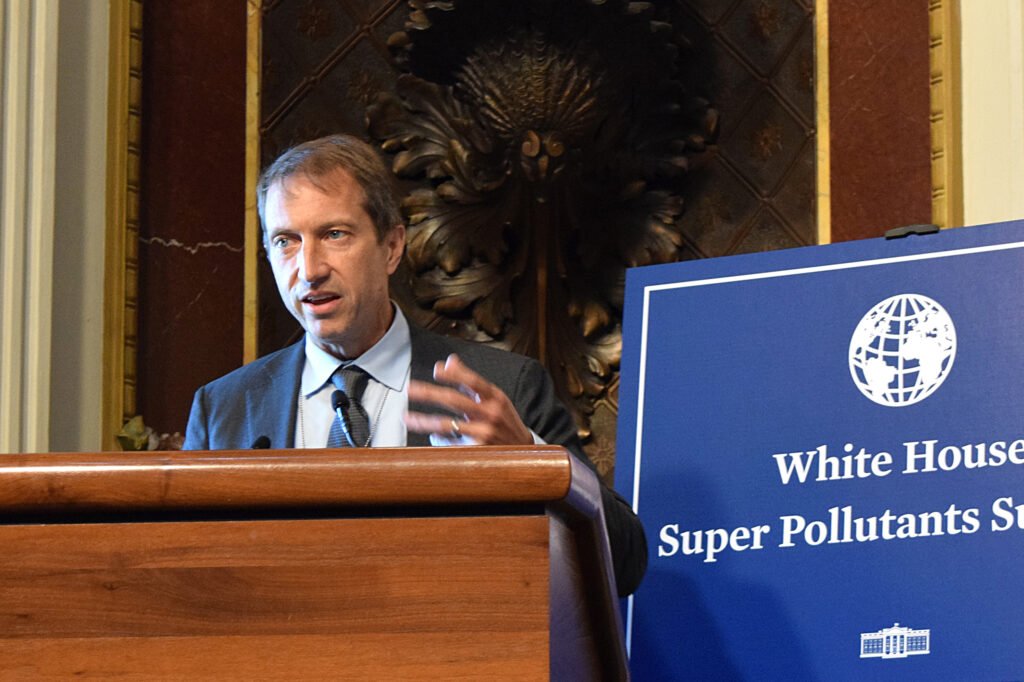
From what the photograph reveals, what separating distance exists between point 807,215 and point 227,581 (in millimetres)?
2699

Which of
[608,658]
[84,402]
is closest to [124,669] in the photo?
[608,658]

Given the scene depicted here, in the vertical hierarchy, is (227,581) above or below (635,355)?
below

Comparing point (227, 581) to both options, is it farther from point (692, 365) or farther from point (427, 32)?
point (427, 32)

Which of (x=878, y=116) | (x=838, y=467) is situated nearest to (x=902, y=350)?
(x=838, y=467)

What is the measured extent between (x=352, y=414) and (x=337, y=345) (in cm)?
23

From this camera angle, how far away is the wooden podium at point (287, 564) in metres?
1.04

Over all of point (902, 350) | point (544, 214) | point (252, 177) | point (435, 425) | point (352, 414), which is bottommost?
point (435, 425)

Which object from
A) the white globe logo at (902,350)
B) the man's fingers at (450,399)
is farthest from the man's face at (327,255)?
the man's fingers at (450,399)

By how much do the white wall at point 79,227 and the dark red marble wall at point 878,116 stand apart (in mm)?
1661

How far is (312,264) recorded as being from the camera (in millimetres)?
2391

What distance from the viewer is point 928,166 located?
3.40 m

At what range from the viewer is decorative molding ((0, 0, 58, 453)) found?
126 inches

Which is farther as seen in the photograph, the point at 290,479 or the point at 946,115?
the point at 946,115

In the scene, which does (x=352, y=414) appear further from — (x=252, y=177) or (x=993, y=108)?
(x=993, y=108)
